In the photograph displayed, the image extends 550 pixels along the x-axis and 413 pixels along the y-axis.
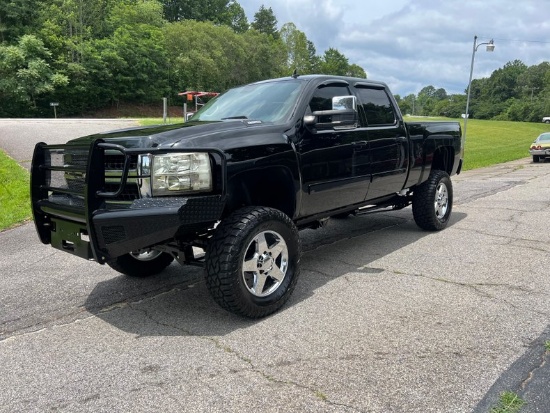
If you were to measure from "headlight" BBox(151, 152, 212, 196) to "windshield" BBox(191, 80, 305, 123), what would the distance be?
114 centimetres

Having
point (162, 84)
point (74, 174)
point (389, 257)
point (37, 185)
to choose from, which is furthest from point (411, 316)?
point (162, 84)

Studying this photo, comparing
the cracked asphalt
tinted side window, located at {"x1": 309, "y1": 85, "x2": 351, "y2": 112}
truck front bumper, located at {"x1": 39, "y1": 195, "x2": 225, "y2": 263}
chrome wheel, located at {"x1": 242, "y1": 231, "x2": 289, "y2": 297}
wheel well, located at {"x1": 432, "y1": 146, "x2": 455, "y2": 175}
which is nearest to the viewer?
the cracked asphalt

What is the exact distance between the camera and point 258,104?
4.54 m

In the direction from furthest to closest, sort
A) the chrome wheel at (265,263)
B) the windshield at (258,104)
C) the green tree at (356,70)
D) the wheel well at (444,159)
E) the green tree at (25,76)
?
the green tree at (356,70)
the green tree at (25,76)
the wheel well at (444,159)
the windshield at (258,104)
the chrome wheel at (265,263)

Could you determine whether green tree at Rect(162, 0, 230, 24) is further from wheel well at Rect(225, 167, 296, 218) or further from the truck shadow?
wheel well at Rect(225, 167, 296, 218)

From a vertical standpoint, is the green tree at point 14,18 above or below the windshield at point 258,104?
above

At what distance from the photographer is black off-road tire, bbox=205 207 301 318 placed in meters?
3.33

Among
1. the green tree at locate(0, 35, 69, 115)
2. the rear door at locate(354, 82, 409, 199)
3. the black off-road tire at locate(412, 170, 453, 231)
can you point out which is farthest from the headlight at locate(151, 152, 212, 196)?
the green tree at locate(0, 35, 69, 115)

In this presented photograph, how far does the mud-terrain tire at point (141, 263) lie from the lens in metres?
4.41

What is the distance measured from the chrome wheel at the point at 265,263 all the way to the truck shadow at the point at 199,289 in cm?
25

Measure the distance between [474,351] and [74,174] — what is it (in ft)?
10.2

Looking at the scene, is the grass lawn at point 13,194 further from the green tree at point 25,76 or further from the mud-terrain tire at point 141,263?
the green tree at point 25,76

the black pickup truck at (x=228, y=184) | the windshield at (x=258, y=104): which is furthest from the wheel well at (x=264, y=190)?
the windshield at (x=258, y=104)

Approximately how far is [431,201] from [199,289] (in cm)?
347
